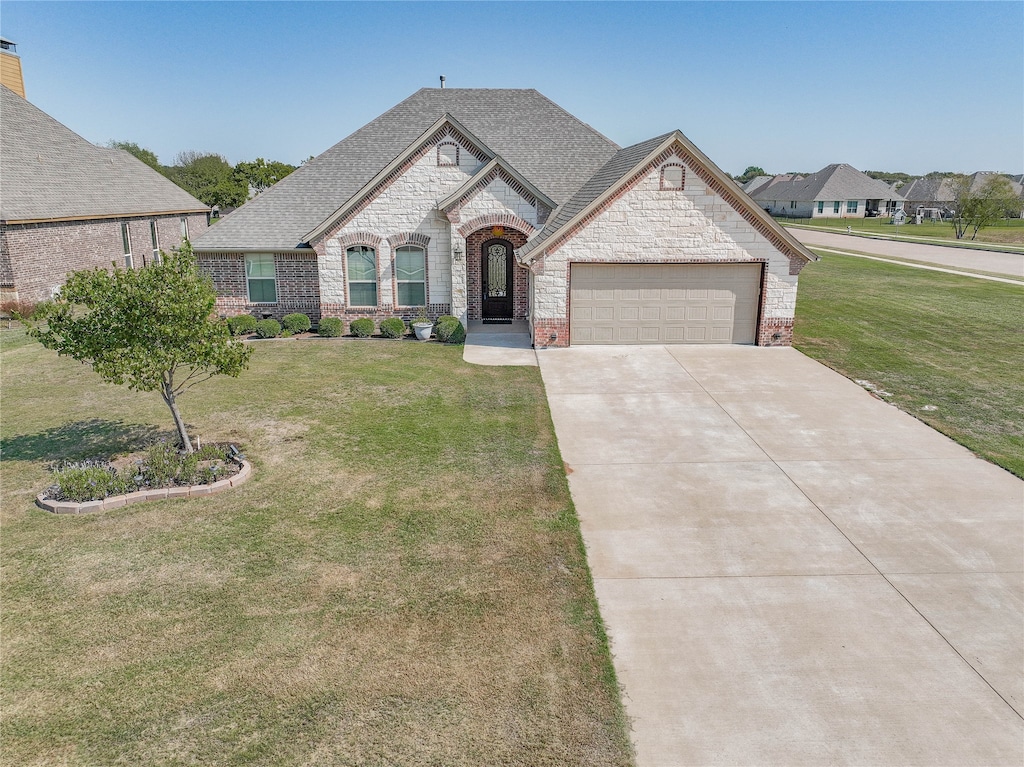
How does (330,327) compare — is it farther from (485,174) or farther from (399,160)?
(485,174)

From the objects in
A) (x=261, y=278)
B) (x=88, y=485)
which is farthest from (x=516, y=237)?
(x=88, y=485)

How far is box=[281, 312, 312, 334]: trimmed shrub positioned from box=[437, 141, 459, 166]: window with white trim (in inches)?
261

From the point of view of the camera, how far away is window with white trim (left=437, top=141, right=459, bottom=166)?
21531 mm

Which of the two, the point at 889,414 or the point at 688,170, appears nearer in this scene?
the point at 889,414

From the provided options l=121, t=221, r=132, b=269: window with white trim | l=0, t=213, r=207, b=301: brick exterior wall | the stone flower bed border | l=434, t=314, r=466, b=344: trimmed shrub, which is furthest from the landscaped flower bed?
l=121, t=221, r=132, b=269: window with white trim

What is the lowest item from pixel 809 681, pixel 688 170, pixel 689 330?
pixel 809 681

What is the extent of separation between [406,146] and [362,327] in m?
6.70

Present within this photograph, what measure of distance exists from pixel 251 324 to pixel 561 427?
41.9 feet

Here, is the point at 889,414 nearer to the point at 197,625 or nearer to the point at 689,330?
the point at 689,330

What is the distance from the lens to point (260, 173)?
186 feet

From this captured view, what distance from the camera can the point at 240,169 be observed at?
57.5 metres

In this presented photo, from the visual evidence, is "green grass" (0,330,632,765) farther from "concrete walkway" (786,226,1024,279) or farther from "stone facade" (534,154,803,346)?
"concrete walkway" (786,226,1024,279)

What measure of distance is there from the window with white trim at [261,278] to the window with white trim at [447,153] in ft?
21.4

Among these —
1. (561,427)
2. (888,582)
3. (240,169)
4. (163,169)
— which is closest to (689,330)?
(561,427)
